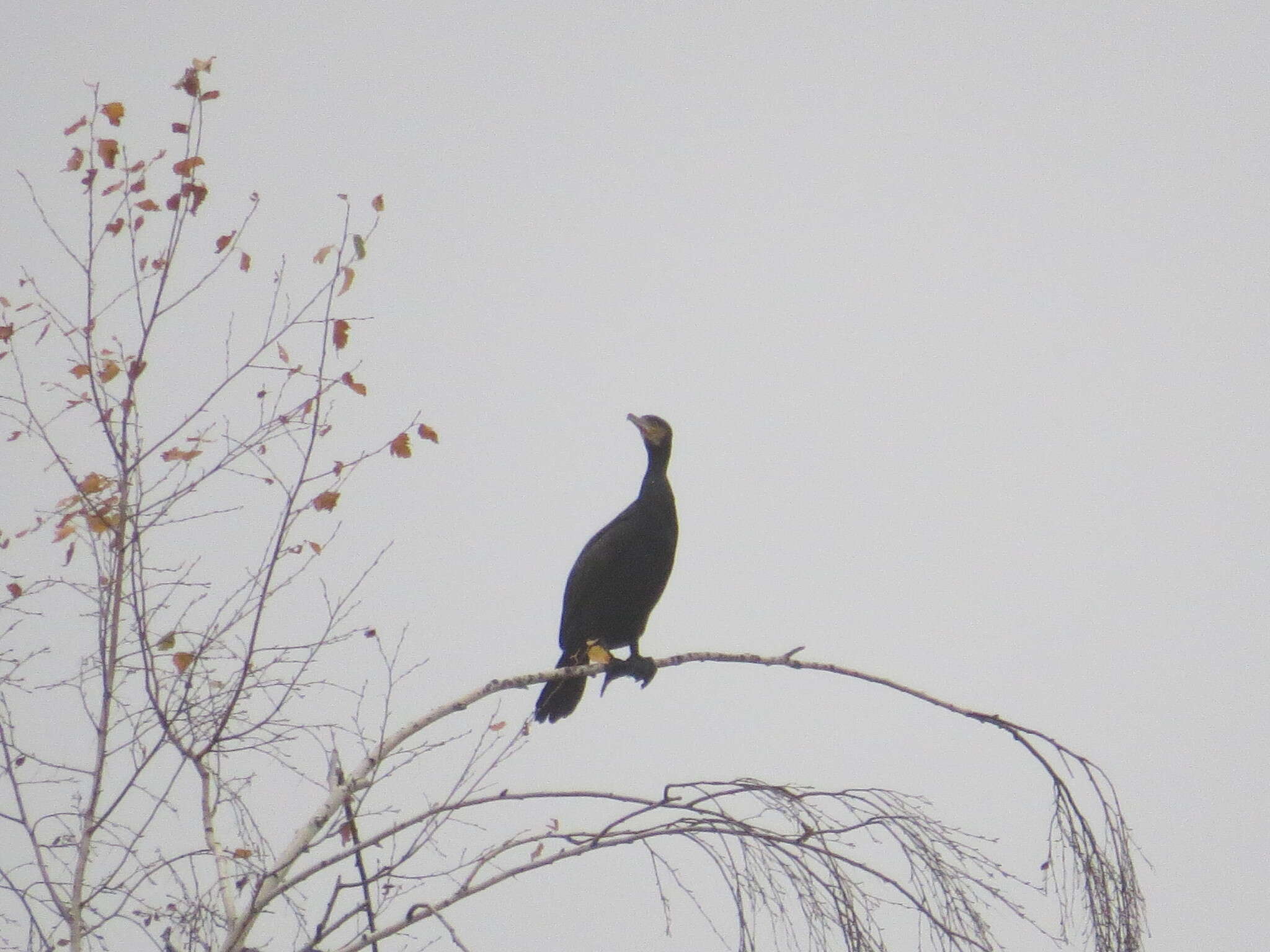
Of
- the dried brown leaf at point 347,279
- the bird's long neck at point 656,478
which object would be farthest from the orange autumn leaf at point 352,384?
the bird's long neck at point 656,478

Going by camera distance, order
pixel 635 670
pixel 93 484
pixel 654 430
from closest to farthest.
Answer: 1. pixel 93 484
2. pixel 635 670
3. pixel 654 430

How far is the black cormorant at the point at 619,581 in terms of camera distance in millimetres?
5285

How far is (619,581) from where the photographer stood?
530 centimetres

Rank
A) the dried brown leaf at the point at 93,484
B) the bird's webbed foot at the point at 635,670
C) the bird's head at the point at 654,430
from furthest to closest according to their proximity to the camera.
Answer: the bird's head at the point at 654,430 → the bird's webbed foot at the point at 635,670 → the dried brown leaf at the point at 93,484

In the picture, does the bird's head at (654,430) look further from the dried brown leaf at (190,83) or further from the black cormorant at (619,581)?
the dried brown leaf at (190,83)

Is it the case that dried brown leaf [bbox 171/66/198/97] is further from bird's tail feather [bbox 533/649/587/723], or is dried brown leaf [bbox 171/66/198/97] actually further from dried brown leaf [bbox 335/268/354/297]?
bird's tail feather [bbox 533/649/587/723]

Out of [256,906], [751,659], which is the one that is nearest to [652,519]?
[751,659]

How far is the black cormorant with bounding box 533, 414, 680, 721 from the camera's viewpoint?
208 inches

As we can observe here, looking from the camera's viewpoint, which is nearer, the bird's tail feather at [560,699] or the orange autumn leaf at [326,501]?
the orange autumn leaf at [326,501]

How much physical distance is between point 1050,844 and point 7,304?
3185mm

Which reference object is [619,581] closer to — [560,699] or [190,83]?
[560,699]

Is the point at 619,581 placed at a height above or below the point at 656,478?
below

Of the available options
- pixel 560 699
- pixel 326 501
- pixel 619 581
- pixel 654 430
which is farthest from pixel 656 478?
pixel 326 501

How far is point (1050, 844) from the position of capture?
2945 mm
